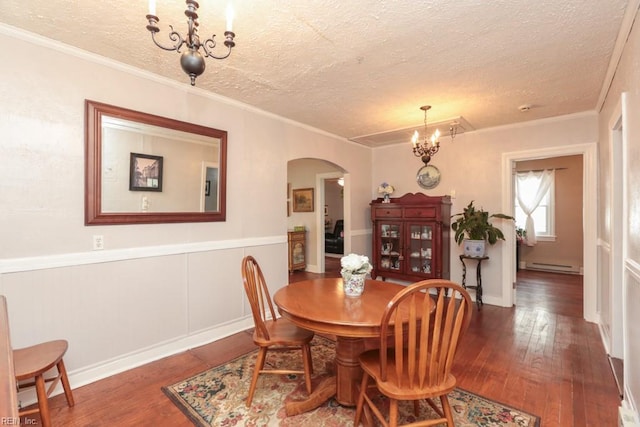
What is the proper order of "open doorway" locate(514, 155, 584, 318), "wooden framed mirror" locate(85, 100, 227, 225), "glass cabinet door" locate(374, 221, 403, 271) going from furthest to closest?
"open doorway" locate(514, 155, 584, 318) < "glass cabinet door" locate(374, 221, 403, 271) < "wooden framed mirror" locate(85, 100, 227, 225)

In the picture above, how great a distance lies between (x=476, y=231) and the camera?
12.8 ft

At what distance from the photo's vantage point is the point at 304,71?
8.00 ft

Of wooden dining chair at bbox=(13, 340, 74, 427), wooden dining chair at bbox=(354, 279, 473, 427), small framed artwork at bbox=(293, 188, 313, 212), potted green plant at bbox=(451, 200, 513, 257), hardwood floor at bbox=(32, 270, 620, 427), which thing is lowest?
hardwood floor at bbox=(32, 270, 620, 427)

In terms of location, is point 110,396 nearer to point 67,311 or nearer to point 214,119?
point 67,311

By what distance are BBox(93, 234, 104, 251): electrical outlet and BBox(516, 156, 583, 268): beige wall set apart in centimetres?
717

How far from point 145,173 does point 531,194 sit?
7024 mm

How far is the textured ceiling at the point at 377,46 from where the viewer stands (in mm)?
1701

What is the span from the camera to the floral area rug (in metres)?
1.79

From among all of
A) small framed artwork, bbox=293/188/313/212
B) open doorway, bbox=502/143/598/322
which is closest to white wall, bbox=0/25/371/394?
small framed artwork, bbox=293/188/313/212

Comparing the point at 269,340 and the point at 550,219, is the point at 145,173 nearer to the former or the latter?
the point at 269,340

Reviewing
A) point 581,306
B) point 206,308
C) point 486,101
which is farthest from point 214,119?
point 581,306

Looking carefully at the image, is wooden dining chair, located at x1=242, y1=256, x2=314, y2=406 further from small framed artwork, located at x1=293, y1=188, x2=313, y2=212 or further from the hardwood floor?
small framed artwork, located at x1=293, y1=188, x2=313, y2=212

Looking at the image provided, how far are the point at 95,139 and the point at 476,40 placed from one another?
277cm

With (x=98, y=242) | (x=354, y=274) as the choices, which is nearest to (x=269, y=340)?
(x=354, y=274)
